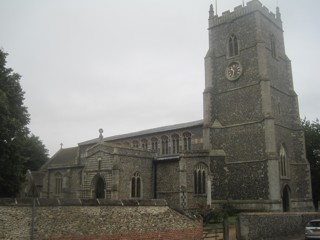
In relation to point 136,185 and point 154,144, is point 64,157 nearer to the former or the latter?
point 154,144

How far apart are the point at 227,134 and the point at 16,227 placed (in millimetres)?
25253

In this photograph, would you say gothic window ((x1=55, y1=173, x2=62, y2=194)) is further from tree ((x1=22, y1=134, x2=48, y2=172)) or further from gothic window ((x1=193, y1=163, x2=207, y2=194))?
tree ((x1=22, y1=134, x2=48, y2=172))

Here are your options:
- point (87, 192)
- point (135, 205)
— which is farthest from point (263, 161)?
point (135, 205)

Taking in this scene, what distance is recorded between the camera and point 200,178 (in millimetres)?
32062

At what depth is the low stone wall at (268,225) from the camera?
18.9 metres

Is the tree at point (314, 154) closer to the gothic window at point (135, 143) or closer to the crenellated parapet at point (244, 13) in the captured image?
the crenellated parapet at point (244, 13)

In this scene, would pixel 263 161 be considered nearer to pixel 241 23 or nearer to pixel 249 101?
A: pixel 249 101

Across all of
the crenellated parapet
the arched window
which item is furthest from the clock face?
the arched window

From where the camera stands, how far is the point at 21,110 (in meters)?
26.8

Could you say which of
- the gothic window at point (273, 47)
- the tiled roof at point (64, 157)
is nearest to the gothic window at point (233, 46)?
the gothic window at point (273, 47)

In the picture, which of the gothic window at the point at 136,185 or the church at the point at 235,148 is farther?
the gothic window at the point at 136,185

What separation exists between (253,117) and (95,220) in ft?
73.4

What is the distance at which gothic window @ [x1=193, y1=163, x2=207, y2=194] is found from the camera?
1251 inches

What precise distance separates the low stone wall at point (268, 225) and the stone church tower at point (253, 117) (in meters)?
6.18
